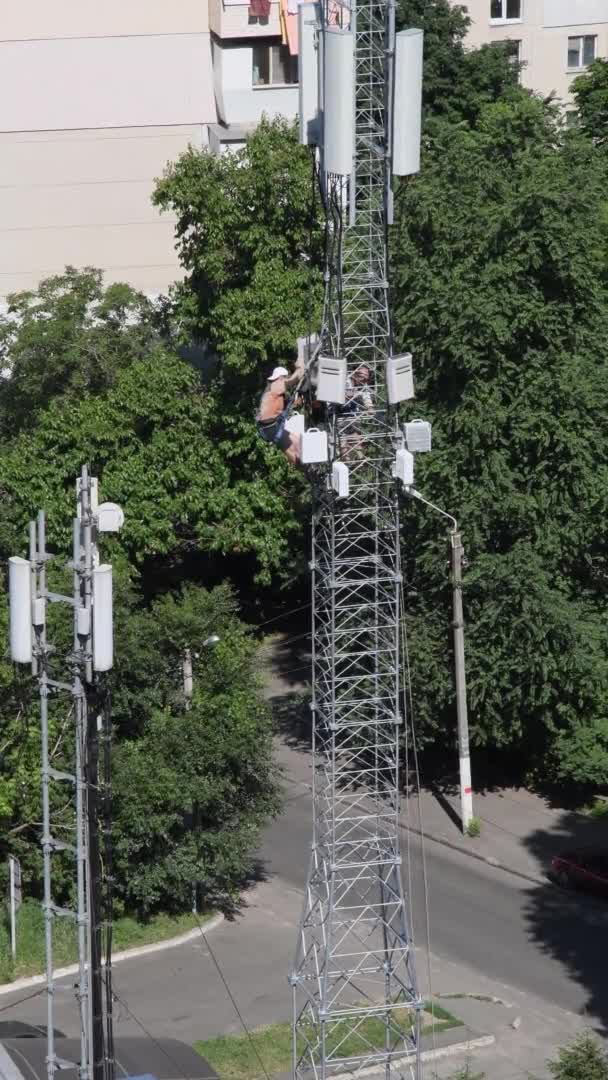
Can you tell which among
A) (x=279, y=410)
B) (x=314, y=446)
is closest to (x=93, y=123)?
(x=279, y=410)

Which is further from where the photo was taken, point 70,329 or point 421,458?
point 70,329

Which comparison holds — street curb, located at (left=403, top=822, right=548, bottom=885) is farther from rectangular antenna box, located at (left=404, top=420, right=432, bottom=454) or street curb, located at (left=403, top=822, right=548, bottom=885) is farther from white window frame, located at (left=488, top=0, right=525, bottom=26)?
white window frame, located at (left=488, top=0, right=525, bottom=26)

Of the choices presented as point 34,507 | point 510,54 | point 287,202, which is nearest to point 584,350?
point 287,202

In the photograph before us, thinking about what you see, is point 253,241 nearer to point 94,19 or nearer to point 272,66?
point 94,19

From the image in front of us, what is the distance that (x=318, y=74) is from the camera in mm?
17312

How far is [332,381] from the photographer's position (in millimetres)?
18016

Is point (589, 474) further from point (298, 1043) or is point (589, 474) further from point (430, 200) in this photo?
point (298, 1043)

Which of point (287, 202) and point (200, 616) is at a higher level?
point (287, 202)

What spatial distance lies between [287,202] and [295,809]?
1268 centimetres

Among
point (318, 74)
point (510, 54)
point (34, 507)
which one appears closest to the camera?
point (318, 74)

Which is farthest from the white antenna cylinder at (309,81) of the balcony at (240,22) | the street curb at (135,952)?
the balcony at (240,22)

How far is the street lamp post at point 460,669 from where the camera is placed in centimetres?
2978

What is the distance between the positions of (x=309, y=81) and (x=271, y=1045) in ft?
42.2

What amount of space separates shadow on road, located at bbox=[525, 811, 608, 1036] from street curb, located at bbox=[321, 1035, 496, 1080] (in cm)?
180
